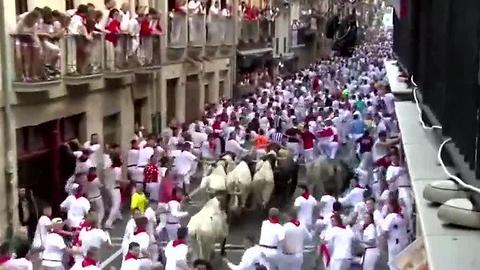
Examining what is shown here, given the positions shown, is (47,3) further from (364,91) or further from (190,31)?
(364,91)

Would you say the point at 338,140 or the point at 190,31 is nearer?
the point at 338,140

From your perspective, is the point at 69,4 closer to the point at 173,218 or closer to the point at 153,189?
the point at 153,189

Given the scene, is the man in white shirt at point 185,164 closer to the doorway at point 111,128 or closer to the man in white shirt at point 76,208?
the doorway at point 111,128

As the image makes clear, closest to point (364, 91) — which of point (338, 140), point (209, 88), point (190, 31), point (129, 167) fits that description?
point (209, 88)

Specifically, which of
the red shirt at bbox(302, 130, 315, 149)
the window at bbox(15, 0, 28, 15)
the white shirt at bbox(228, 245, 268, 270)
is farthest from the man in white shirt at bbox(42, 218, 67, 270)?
the red shirt at bbox(302, 130, 315, 149)

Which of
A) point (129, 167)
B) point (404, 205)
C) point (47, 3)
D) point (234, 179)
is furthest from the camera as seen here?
point (129, 167)

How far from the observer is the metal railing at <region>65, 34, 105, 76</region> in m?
20.9

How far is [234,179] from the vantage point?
18.6m

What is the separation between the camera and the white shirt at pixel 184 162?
2202 cm

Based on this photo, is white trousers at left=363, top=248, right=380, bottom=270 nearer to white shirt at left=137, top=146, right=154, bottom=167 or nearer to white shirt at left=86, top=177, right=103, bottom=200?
white shirt at left=86, top=177, right=103, bottom=200

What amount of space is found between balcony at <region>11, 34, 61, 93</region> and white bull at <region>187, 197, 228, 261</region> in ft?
16.5

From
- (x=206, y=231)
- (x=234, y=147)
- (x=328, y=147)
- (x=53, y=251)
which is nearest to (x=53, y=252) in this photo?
(x=53, y=251)

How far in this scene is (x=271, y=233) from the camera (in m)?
14.0

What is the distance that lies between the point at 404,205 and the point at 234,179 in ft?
13.9
